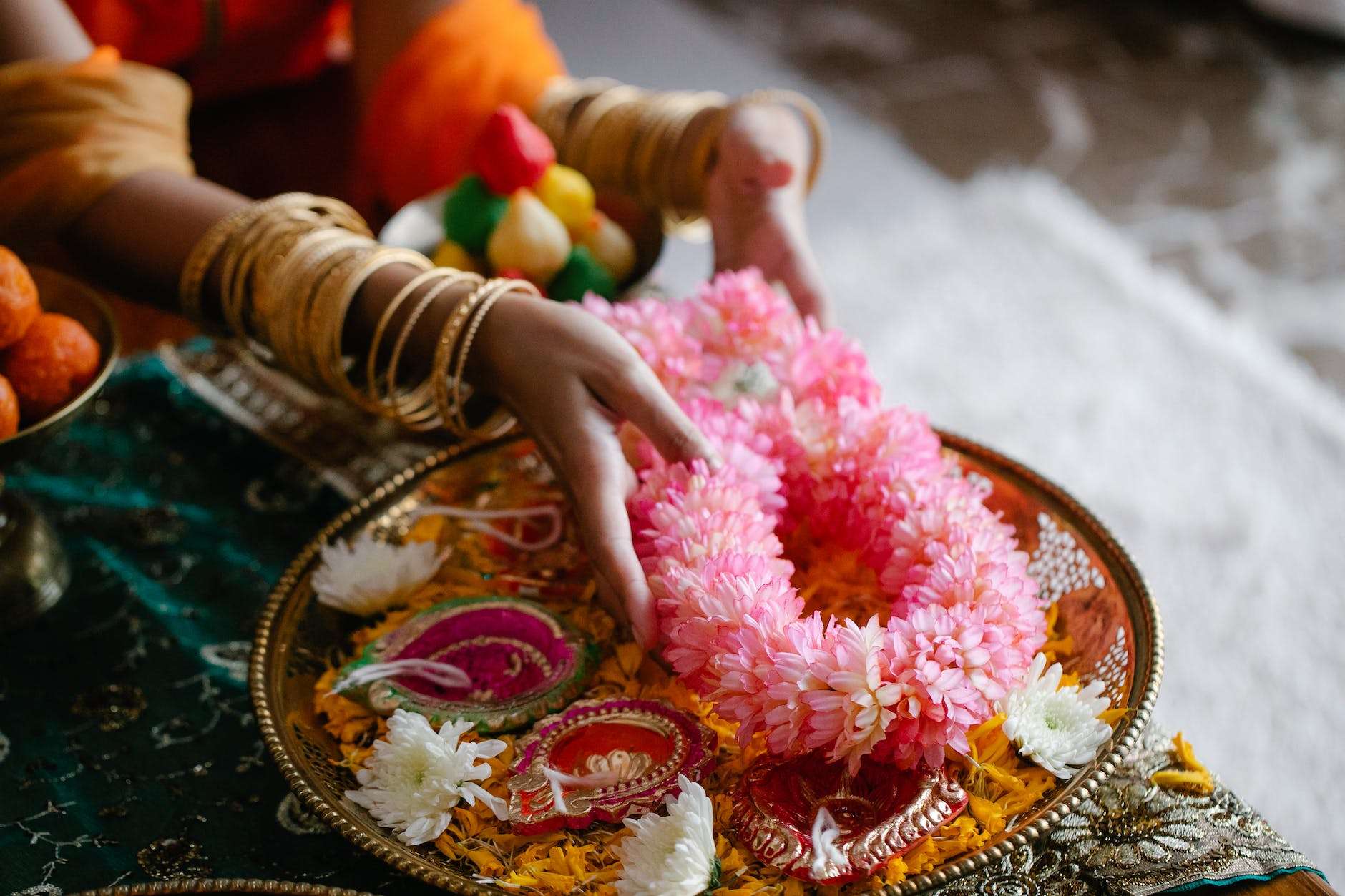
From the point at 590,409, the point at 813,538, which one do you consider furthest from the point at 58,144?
the point at 813,538

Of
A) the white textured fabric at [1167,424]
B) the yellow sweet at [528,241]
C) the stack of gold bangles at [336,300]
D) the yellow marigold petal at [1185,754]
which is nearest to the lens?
the yellow marigold petal at [1185,754]

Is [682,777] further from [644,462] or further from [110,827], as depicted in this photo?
[110,827]

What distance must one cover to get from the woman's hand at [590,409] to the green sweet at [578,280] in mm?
→ 154

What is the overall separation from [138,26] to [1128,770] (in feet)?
3.21

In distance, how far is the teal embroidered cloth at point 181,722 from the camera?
490mm

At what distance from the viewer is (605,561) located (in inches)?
19.9

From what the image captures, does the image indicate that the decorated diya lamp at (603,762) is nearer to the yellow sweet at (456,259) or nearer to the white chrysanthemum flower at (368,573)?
the white chrysanthemum flower at (368,573)

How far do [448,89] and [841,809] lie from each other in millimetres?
709

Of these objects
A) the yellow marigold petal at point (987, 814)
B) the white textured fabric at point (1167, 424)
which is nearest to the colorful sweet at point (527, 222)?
the yellow marigold petal at point (987, 814)

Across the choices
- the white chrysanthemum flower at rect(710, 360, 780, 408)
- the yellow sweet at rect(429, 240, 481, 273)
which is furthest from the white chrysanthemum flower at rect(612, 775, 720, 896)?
the yellow sweet at rect(429, 240, 481, 273)

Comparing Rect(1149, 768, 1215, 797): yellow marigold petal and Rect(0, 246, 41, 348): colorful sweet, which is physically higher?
Rect(0, 246, 41, 348): colorful sweet

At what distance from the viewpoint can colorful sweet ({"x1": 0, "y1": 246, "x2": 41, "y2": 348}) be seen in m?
0.56

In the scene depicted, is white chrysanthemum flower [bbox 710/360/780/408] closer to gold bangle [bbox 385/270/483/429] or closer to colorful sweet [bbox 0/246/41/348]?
gold bangle [bbox 385/270/483/429]

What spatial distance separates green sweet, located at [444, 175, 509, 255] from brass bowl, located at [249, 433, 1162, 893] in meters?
0.18
